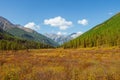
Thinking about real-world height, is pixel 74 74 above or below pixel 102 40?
below

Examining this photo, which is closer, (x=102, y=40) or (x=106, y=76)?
(x=106, y=76)

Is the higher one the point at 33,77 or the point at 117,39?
the point at 117,39

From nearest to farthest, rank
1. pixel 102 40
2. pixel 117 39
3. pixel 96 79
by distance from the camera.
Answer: pixel 96 79 < pixel 117 39 < pixel 102 40

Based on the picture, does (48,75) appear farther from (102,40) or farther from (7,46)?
(7,46)

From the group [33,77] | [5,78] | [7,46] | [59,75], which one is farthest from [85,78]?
[7,46]

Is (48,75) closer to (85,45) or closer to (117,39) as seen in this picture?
(117,39)

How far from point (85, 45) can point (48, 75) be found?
172 meters

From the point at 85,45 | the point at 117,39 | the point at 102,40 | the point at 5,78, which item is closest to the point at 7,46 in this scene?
the point at 85,45

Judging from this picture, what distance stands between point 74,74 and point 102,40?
16108 cm

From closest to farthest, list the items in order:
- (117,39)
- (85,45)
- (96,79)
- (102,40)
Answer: (96,79)
(117,39)
(102,40)
(85,45)

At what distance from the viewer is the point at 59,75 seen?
562 inches

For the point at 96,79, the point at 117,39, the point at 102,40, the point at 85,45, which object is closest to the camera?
the point at 96,79

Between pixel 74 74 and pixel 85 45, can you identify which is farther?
pixel 85 45

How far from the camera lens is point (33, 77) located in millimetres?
13938
